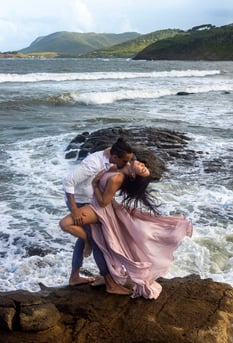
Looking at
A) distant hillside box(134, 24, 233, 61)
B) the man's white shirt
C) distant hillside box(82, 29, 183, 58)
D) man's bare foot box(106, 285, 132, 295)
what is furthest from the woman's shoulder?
distant hillside box(82, 29, 183, 58)

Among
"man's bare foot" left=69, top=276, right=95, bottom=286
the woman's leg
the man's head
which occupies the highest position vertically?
the man's head

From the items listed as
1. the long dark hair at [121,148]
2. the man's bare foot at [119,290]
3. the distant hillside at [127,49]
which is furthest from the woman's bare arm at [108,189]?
the distant hillside at [127,49]

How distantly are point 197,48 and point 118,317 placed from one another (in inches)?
4382

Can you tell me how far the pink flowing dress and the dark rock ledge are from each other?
0.22 metres

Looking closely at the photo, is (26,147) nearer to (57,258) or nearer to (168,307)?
(57,258)

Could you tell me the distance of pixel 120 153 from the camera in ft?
16.0

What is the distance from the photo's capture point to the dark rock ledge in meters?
4.53

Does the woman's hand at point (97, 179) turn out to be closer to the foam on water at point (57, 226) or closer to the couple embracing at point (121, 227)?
the couple embracing at point (121, 227)

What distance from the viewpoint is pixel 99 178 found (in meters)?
5.09

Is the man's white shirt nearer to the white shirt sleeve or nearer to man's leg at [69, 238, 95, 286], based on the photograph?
the white shirt sleeve

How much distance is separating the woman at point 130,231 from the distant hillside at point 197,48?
103166 millimetres

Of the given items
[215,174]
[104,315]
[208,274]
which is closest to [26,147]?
[215,174]

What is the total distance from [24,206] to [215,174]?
4.71 meters

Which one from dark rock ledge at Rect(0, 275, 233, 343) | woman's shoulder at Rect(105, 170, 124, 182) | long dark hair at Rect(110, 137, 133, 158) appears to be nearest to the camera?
dark rock ledge at Rect(0, 275, 233, 343)
